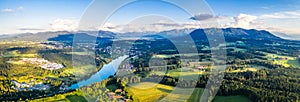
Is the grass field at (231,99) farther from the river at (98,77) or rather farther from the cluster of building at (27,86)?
the cluster of building at (27,86)

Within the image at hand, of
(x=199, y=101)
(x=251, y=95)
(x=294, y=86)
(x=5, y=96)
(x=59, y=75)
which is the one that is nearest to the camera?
(x=199, y=101)

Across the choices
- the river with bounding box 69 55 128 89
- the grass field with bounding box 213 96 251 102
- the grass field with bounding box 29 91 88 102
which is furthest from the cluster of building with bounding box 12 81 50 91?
the grass field with bounding box 213 96 251 102

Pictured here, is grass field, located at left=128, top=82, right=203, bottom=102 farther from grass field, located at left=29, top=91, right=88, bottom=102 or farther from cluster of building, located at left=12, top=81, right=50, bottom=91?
cluster of building, located at left=12, top=81, right=50, bottom=91

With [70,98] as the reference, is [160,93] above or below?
above

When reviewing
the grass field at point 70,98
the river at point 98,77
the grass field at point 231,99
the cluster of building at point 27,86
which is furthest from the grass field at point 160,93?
the cluster of building at point 27,86

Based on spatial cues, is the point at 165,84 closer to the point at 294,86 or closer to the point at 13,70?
the point at 294,86

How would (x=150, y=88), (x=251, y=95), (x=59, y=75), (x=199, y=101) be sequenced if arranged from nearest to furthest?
(x=199, y=101)
(x=251, y=95)
(x=150, y=88)
(x=59, y=75)

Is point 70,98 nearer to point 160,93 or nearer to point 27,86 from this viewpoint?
point 160,93

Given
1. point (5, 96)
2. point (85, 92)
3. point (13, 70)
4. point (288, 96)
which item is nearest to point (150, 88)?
point (85, 92)

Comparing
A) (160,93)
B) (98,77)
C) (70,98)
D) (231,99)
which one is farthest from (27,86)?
(231,99)
